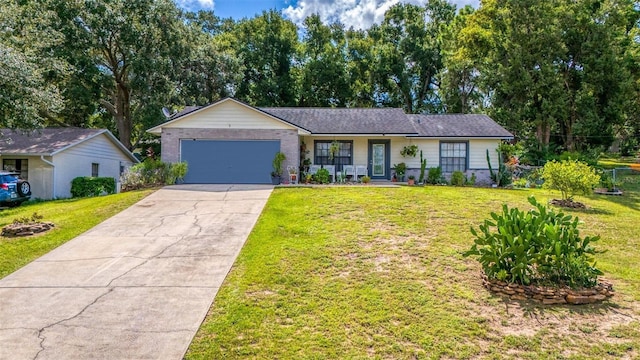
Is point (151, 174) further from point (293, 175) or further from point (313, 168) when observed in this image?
point (313, 168)

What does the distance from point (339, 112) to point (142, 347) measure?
18.4m

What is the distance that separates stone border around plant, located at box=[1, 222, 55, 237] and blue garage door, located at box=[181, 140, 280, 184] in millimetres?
8296

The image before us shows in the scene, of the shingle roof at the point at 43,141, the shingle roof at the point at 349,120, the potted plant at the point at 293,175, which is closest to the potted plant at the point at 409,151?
the shingle roof at the point at 349,120

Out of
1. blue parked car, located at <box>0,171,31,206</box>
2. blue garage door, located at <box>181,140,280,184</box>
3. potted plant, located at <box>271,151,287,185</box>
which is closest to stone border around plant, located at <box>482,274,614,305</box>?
potted plant, located at <box>271,151,287,185</box>

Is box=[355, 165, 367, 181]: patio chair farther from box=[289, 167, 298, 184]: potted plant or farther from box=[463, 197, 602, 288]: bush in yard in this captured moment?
box=[463, 197, 602, 288]: bush in yard

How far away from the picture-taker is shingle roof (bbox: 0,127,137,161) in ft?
58.2

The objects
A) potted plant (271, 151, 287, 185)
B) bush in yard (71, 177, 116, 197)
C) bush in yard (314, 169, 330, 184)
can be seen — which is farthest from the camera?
bush in yard (71, 177, 116, 197)

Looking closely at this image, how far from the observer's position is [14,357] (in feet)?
14.1

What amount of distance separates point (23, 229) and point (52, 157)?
34.5ft

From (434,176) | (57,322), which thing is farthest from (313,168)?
(57,322)

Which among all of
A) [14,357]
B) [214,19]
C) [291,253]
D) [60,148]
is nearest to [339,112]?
[60,148]

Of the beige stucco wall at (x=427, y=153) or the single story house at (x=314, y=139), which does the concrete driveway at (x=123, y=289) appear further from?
the beige stucco wall at (x=427, y=153)

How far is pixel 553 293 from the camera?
547 cm

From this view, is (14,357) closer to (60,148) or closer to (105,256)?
(105,256)
